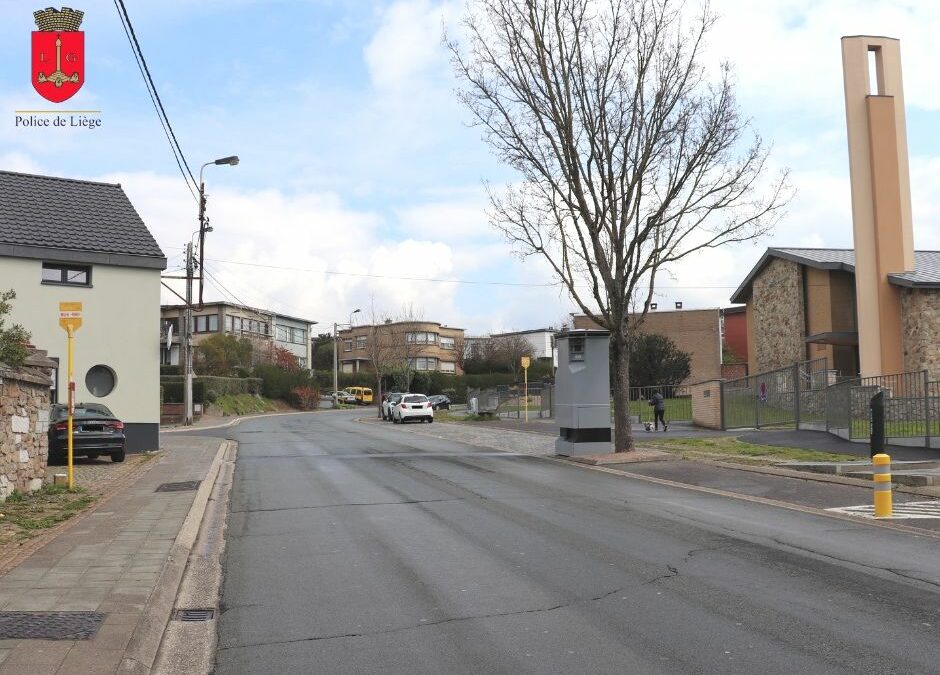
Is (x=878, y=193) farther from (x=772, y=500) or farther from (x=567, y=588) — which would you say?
(x=567, y=588)

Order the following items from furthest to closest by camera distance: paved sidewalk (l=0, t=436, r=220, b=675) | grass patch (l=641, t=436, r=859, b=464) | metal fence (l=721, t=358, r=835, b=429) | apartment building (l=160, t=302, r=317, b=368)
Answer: apartment building (l=160, t=302, r=317, b=368), metal fence (l=721, t=358, r=835, b=429), grass patch (l=641, t=436, r=859, b=464), paved sidewalk (l=0, t=436, r=220, b=675)

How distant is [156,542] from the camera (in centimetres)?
934

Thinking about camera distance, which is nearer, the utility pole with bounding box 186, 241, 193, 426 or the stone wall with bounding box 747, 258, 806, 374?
the utility pole with bounding box 186, 241, 193, 426

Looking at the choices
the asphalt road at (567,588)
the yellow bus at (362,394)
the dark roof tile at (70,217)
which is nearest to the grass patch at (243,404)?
the yellow bus at (362,394)

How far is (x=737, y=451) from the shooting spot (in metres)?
20.3

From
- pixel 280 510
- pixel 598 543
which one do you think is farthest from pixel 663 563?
pixel 280 510

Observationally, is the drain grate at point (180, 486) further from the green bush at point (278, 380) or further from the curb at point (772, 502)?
the green bush at point (278, 380)

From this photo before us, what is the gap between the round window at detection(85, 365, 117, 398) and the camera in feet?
78.3

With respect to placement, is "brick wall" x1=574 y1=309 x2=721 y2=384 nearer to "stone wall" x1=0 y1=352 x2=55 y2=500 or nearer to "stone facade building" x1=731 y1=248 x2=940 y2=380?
"stone facade building" x1=731 y1=248 x2=940 y2=380

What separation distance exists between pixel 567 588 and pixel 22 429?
30.5ft

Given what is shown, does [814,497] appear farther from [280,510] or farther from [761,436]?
[761,436]

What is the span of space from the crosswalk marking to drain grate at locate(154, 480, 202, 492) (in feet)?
33.0

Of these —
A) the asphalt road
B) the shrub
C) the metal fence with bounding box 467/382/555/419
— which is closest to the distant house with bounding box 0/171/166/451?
the asphalt road

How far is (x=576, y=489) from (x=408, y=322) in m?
61.4
